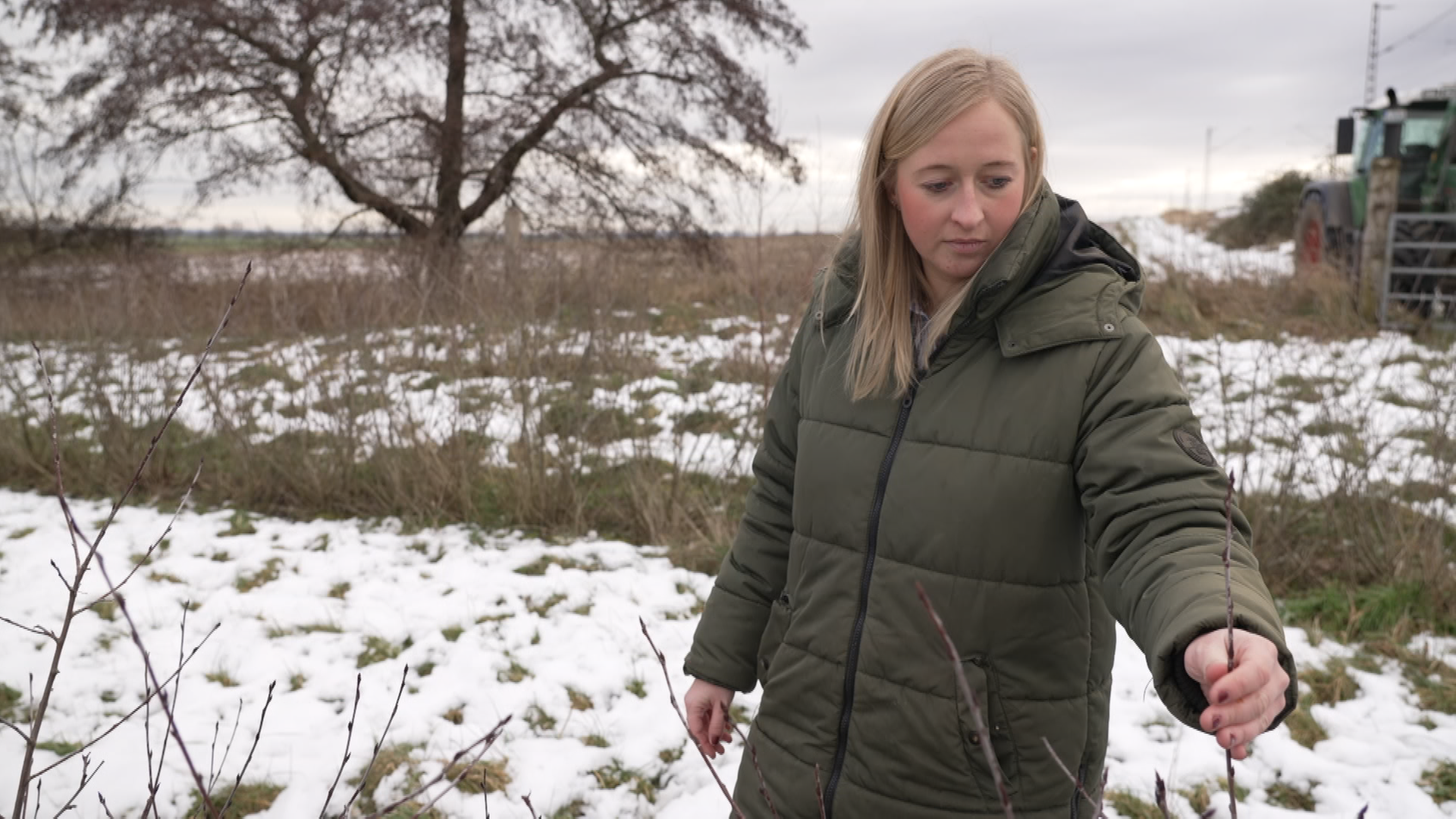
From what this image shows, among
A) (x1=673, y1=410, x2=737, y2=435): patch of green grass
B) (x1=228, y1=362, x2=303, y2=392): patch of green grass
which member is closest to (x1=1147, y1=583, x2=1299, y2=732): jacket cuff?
(x1=673, y1=410, x2=737, y2=435): patch of green grass

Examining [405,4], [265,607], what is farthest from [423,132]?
[265,607]

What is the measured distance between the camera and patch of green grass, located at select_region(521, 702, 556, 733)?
11.1ft

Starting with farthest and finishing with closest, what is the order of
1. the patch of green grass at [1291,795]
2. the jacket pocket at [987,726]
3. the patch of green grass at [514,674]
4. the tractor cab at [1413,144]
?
the tractor cab at [1413,144] → the patch of green grass at [514,674] → the patch of green grass at [1291,795] → the jacket pocket at [987,726]

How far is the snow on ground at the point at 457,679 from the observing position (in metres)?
3.01

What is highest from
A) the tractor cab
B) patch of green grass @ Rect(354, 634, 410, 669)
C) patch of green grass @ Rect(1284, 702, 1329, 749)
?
the tractor cab

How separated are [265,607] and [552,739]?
1702 mm

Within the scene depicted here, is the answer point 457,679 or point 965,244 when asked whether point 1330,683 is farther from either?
point 457,679

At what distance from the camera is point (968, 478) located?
4.79ft

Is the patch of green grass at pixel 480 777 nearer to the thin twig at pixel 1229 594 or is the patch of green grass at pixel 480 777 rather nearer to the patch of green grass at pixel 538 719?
the patch of green grass at pixel 538 719

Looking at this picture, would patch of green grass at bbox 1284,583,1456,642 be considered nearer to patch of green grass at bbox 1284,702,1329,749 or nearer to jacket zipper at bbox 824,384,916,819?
patch of green grass at bbox 1284,702,1329,749

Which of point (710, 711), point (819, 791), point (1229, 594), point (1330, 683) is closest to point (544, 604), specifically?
point (710, 711)

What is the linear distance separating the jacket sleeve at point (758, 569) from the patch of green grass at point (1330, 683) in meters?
2.45

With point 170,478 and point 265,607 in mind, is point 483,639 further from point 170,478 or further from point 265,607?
point 170,478

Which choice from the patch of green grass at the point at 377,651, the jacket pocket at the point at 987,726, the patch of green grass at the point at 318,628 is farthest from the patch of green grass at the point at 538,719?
the jacket pocket at the point at 987,726
